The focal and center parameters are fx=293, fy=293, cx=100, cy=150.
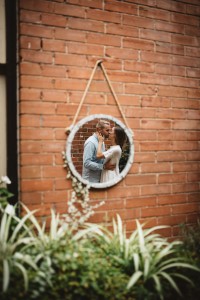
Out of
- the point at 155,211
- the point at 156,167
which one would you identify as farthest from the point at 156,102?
the point at 155,211

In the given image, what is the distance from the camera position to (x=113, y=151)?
3049 mm

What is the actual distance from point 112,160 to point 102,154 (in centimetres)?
13

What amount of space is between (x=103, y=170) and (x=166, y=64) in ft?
4.22

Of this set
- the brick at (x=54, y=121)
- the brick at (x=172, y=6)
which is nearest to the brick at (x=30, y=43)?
the brick at (x=54, y=121)

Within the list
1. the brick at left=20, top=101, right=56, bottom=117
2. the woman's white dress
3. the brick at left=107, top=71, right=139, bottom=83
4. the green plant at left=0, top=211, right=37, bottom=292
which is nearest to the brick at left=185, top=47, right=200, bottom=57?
the brick at left=107, top=71, right=139, bottom=83

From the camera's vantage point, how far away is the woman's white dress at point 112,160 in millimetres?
2967

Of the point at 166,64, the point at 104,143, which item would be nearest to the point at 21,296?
the point at 104,143

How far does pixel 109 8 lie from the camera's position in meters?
2.85

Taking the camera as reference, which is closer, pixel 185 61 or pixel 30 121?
pixel 30 121

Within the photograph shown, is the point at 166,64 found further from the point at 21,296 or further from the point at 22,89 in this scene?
the point at 21,296

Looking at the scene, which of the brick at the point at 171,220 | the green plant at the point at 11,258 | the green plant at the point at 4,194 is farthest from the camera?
the brick at the point at 171,220

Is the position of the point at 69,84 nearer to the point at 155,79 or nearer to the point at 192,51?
the point at 155,79

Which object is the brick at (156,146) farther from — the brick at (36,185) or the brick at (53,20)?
the brick at (53,20)

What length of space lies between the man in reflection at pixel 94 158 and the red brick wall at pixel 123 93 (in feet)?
0.78
